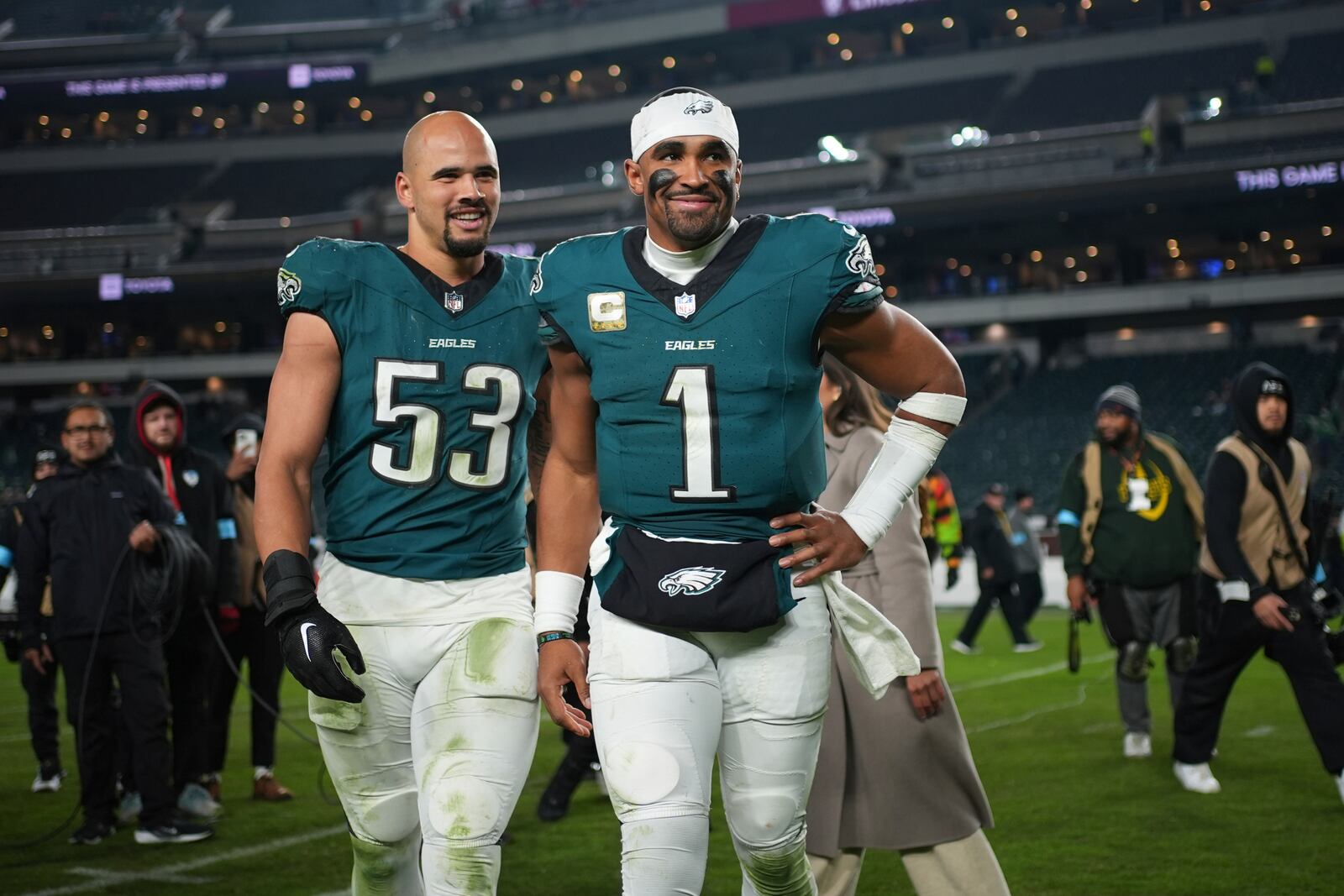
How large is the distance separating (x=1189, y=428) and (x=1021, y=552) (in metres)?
16.8

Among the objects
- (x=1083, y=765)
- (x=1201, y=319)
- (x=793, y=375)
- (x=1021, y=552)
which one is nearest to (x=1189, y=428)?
(x=1201, y=319)

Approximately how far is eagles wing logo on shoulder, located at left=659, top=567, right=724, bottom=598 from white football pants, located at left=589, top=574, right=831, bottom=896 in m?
0.10

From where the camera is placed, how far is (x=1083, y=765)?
7.74 meters

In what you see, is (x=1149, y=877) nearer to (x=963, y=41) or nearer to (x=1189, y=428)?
(x=1189, y=428)

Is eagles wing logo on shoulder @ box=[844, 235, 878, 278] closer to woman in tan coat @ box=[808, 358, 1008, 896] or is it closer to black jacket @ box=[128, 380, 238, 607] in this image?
woman in tan coat @ box=[808, 358, 1008, 896]

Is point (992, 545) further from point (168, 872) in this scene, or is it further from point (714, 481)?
point (714, 481)

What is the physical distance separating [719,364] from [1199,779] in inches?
195

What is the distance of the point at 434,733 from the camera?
334 centimetres

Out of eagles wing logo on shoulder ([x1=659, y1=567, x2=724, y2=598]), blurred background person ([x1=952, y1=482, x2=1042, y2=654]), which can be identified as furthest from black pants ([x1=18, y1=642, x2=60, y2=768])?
blurred background person ([x1=952, y1=482, x2=1042, y2=654])

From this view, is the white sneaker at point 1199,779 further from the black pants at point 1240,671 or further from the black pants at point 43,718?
the black pants at point 43,718

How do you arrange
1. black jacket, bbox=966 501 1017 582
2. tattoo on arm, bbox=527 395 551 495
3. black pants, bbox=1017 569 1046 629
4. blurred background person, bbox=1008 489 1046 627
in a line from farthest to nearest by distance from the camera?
black pants, bbox=1017 569 1046 629 < blurred background person, bbox=1008 489 1046 627 < black jacket, bbox=966 501 1017 582 < tattoo on arm, bbox=527 395 551 495

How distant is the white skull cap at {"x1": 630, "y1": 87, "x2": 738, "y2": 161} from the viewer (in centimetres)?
311

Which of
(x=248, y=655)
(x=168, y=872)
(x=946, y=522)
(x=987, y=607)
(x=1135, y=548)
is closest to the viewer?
(x=168, y=872)

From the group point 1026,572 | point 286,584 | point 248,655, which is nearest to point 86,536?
point 248,655
